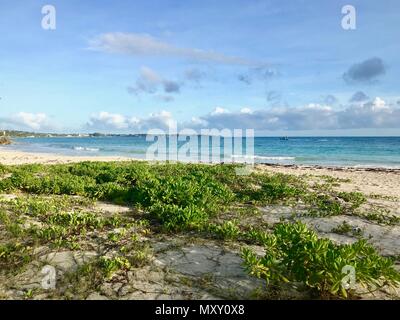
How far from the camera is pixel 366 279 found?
4.41 metres

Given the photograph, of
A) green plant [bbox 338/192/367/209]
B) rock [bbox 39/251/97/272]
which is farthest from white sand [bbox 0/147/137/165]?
rock [bbox 39/251/97/272]

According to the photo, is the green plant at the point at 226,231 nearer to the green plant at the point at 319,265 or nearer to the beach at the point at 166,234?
the beach at the point at 166,234

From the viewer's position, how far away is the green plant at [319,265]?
4380 mm

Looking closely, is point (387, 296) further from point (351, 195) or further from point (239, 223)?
point (351, 195)

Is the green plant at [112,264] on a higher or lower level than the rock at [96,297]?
higher

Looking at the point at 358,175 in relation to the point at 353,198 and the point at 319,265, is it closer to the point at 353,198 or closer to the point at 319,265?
the point at 353,198

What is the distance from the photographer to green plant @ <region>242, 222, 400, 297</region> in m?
4.38

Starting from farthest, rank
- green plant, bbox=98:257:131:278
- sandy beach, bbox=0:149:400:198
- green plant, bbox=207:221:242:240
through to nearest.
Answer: sandy beach, bbox=0:149:400:198 < green plant, bbox=207:221:242:240 < green plant, bbox=98:257:131:278

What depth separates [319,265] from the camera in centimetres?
448

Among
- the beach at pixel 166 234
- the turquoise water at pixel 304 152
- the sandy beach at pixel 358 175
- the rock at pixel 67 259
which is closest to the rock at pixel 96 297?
the beach at pixel 166 234

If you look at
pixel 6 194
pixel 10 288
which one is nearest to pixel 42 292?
pixel 10 288

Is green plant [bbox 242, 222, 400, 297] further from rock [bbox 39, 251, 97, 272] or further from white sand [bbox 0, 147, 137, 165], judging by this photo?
white sand [bbox 0, 147, 137, 165]

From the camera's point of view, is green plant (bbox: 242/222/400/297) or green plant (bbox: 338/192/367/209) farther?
green plant (bbox: 338/192/367/209)
